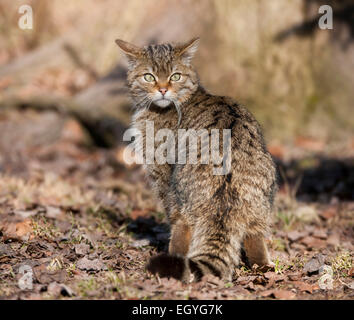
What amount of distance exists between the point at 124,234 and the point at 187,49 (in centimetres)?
213

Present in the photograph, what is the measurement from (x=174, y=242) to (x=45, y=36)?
13894 millimetres

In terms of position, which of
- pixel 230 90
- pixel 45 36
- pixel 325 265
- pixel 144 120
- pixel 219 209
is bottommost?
pixel 325 265

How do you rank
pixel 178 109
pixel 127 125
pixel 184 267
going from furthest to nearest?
pixel 127 125, pixel 178 109, pixel 184 267

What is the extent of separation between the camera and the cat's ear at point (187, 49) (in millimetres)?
4784

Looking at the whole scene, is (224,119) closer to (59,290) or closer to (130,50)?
(130,50)

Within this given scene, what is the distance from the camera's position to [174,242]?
407 cm

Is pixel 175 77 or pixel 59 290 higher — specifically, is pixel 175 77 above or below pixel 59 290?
above

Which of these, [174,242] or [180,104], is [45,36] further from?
[174,242]

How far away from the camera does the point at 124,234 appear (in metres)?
4.88

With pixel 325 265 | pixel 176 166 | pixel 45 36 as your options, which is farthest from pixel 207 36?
pixel 45 36

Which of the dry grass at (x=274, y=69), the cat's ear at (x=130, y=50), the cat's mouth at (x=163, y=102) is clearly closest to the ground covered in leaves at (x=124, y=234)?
the dry grass at (x=274, y=69)

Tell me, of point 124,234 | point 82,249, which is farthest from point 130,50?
point 82,249

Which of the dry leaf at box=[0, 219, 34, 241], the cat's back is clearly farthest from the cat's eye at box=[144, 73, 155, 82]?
the dry leaf at box=[0, 219, 34, 241]

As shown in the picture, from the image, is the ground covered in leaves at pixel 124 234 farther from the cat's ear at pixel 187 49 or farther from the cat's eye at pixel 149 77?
the cat's ear at pixel 187 49
